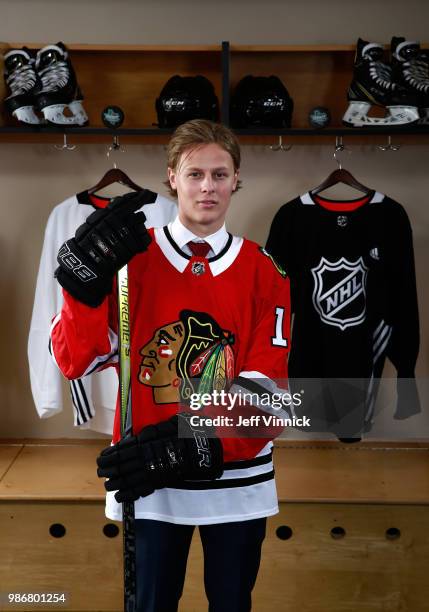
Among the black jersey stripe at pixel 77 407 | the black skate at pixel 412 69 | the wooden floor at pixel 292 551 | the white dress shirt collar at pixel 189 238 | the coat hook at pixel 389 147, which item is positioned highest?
the black skate at pixel 412 69

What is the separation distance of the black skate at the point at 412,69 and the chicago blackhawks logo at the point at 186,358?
3.75 feet

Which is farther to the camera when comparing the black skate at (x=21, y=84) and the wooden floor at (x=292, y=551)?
the black skate at (x=21, y=84)

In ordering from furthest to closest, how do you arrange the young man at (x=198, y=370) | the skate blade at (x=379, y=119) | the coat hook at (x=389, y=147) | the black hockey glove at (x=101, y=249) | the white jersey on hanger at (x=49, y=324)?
1. the coat hook at (x=389, y=147)
2. the white jersey on hanger at (x=49, y=324)
3. the skate blade at (x=379, y=119)
4. the young man at (x=198, y=370)
5. the black hockey glove at (x=101, y=249)

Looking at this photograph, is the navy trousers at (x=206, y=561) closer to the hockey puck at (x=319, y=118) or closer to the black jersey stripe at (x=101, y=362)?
the black jersey stripe at (x=101, y=362)

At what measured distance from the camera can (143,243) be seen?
4.03 feet

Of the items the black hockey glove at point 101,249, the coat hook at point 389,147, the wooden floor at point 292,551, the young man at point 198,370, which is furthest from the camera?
the coat hook at point 389,147

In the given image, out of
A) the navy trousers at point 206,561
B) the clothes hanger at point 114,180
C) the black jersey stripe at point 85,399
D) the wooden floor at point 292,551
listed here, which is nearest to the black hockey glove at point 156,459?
the navy trousers at point 206,561

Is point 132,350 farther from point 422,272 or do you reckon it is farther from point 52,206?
point 422,272

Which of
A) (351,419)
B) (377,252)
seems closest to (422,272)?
(377,252)

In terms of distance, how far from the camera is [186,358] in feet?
4.49

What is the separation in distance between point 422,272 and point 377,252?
1.22 feet

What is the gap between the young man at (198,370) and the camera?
132 cm

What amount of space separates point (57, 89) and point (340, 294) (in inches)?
41.9

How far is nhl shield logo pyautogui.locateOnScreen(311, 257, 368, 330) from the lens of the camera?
213 centimetres
